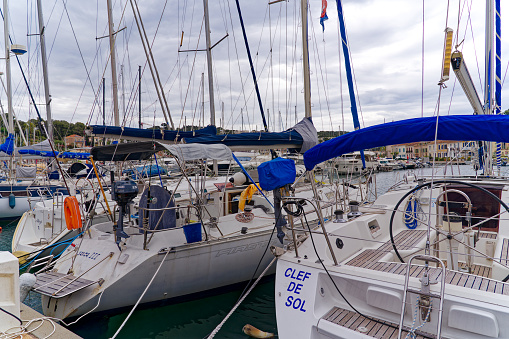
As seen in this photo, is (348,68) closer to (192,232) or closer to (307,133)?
(307,133)

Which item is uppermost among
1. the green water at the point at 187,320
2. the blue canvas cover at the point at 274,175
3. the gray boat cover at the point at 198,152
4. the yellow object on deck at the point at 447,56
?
the yellow object on deck at the point at 447,56

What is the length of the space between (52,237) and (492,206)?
9724mm

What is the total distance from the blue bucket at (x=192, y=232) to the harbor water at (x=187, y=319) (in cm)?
123

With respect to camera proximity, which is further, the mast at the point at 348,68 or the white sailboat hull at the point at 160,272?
the mast at the point at 348,68

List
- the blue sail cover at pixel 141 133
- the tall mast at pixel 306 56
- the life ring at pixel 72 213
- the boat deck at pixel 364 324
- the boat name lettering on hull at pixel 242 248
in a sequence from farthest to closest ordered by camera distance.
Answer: the tall mast at pixel 306 56 < the blue sail cover at pixel 141 133 < the boat name lettering on hull at pixel 242 248 < the life ring at pixel 72 213 < the boat deck at pixel 364 324

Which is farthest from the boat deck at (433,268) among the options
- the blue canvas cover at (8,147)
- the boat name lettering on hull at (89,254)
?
the blue canvas cover at (8,147)

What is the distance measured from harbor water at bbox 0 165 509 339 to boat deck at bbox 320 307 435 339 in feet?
7.88

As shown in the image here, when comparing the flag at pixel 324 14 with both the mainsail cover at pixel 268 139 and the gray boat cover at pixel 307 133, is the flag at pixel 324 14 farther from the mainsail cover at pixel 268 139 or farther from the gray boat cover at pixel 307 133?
the mainsail cover at pixel 268 139

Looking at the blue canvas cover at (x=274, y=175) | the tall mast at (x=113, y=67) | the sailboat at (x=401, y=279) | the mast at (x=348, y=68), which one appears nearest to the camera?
the sailboat at (x=401, y=279)

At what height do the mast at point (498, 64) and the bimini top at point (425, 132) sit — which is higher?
the mast at point (498, 64)

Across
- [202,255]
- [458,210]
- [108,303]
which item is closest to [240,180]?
[202,255]

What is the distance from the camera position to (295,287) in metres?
3.66

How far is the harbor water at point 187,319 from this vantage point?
5445 millimetres

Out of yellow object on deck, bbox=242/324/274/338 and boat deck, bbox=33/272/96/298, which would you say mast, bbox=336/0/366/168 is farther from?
boat deck, bbox=33/272/96/298
